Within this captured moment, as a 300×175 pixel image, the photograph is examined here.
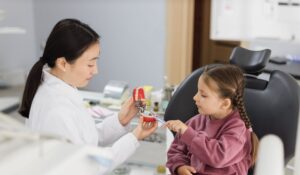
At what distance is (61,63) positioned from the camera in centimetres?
133

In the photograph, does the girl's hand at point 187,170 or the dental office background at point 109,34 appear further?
the dental office background at point 109,34

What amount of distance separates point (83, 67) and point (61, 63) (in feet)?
0.24

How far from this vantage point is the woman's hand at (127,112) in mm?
1508

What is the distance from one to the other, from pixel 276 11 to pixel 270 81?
1.53 m

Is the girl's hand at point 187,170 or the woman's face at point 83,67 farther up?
the woman's face at point 83,67

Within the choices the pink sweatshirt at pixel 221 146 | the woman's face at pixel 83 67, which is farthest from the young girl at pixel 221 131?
the woman's face at pixel 83 67

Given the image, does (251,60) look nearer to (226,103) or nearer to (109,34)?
(226,103)

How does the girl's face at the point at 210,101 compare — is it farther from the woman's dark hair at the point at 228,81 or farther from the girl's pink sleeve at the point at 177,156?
the girl's pink sleeve at the point at 177,156

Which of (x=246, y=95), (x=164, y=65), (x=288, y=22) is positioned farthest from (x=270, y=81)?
(x=164, y=65)

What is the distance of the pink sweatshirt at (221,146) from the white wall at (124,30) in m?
2.45

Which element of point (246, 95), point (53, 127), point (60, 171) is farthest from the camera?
point (246, 95)

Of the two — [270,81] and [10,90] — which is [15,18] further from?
[270,81]

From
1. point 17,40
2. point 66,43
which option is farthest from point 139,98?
point 17,40

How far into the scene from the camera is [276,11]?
287cm
